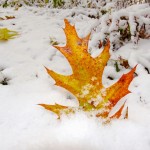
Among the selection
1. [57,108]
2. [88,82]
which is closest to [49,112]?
[57,108]

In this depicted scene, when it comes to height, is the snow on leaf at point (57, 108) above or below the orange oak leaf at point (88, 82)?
below

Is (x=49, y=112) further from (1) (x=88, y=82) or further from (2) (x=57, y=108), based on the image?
(1) (x=88, y=82)

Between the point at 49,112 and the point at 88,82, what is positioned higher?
the point at 88,82

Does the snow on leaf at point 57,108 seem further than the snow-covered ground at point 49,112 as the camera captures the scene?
Yes

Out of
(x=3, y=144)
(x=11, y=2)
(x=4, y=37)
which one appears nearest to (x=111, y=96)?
(x=3, y=144)
